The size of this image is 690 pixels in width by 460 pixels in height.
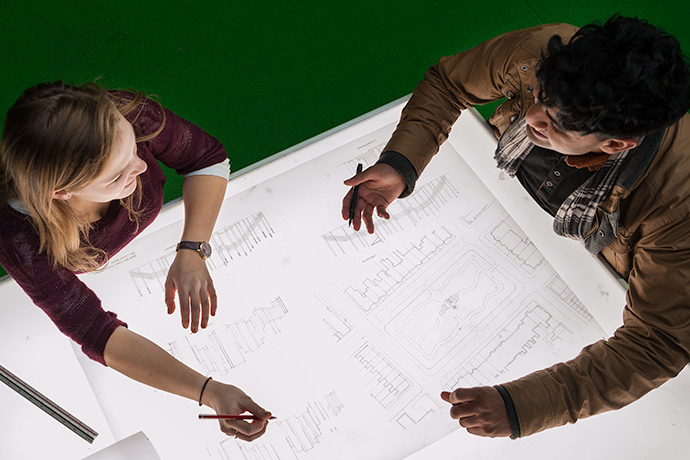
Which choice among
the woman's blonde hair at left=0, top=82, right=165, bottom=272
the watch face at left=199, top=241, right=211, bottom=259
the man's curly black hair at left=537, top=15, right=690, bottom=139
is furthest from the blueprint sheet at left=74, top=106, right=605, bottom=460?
the man's curly black hair at left=537, top=15, right=690, bottom=139

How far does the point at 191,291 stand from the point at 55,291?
1.08 feet

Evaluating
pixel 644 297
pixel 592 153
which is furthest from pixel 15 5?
pixel 644 297

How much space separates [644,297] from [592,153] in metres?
0.39

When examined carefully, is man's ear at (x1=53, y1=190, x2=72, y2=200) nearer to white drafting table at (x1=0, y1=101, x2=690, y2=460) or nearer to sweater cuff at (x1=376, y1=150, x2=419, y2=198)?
white drafting table at (x1=0, y1=101, x2=690, y2=460)

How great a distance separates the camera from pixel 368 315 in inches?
66.9

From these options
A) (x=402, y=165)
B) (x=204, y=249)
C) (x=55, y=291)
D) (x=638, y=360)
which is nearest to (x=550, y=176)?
(x=402, y=165)

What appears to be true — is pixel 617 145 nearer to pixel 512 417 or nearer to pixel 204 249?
pixel 512 417

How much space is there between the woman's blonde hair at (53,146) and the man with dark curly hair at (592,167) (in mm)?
669

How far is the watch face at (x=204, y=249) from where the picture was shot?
1.63 metres

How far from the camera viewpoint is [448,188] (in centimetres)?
189

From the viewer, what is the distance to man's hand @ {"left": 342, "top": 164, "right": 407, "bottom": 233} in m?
1.67

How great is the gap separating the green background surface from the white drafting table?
0.75 metres

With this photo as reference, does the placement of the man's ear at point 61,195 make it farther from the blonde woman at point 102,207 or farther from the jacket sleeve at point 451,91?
the jacket sleeve at point 451,91

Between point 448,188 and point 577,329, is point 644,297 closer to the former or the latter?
point 577,329
